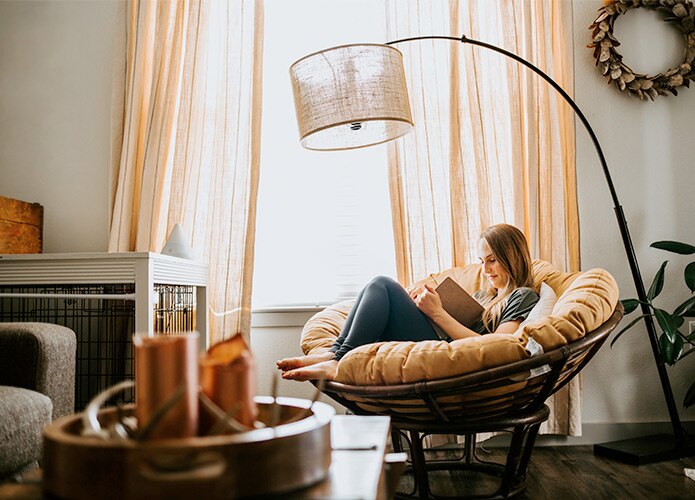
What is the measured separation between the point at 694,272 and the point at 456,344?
4.74 ft

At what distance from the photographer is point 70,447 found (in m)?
0.75

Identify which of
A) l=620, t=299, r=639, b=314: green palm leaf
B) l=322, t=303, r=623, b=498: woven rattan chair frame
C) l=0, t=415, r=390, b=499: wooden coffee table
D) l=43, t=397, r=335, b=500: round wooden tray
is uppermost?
l=620, t=299, r=639, b=314: green palm leaf

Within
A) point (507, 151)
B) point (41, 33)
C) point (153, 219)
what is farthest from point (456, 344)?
point (41, 33)

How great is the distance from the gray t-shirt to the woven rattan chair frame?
1.01 ft

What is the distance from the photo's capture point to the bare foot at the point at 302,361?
2.17 metres

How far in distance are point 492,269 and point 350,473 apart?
1718 millimetres

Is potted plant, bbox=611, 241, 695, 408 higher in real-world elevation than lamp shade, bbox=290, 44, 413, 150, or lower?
lower

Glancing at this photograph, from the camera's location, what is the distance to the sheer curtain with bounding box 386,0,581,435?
2818 millimetres


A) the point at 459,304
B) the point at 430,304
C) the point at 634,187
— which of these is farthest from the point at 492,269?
the point at 634,187

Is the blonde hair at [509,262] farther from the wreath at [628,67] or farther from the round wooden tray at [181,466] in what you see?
the round wooden tray at [181,466]

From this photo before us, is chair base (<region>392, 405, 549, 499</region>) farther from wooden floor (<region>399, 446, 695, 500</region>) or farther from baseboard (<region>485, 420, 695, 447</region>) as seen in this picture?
baseboard (<region>485, 420, 695, 447</region>)

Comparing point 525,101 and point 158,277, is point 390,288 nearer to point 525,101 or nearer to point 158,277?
point 158,277

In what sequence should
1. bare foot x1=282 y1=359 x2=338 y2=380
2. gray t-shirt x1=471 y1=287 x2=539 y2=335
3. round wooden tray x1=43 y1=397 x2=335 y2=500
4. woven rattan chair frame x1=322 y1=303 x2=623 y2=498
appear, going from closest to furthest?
1. round wooden tray x1=43 y1=397 x2=335 y2=500
2. woven rattan chair frame x1=322 y1=303 x2=623 y2=498
3. bare foot x1=282 y1=359 x2=338 y2=380
4. gray t-shirt x1=471 y1=287 x2=539 y2=335

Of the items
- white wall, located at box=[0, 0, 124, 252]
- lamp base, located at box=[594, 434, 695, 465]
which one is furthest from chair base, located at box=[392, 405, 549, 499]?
white wall, located at box=[0, 0, 124, 252]
